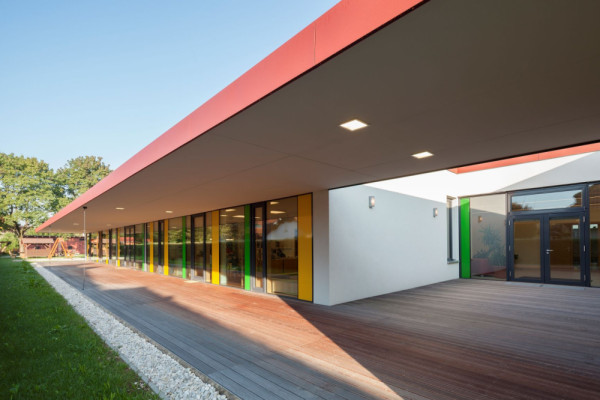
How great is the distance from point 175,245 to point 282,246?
22.6ft

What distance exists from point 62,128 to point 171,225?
20.7 meters

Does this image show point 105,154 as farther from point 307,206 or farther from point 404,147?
point 404,147

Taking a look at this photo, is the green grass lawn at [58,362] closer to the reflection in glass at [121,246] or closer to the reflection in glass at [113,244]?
the reflection in glass at [121,246]

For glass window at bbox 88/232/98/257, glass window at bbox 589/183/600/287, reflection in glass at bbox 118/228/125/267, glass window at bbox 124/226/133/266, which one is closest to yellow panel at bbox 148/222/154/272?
glass window at bbox 124/226/133/266

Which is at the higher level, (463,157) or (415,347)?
(463,157)

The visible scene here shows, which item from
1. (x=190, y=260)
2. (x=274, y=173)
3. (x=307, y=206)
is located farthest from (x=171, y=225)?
(x=274, y=173)

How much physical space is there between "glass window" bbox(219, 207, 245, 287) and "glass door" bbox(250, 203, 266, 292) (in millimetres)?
586

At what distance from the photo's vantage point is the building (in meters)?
1.77

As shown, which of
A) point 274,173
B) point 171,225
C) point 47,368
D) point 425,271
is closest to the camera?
point 47,368

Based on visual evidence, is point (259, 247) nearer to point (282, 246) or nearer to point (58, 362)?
point (282, 246)

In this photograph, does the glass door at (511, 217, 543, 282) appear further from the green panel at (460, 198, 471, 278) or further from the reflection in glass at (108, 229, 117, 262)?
the reflection in glass at (108, 229, 117, 262)

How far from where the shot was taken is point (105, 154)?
46594 mm

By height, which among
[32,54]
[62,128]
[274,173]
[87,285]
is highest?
[62,128]

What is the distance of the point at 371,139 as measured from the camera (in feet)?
11.5
